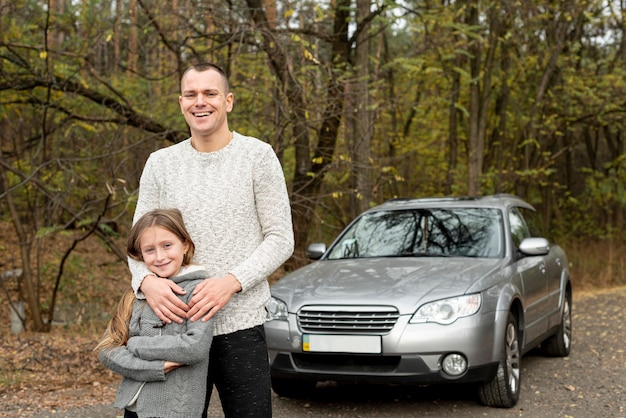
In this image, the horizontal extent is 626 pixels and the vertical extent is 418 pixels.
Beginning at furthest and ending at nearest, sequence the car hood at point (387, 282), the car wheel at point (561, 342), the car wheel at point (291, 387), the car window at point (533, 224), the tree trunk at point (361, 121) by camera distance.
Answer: the tree trunk at point (361, 121) < the car wheel at point (561, 342) < the car window at point (533, 224) < the car wheel at point (291, 387) < the car hood at point (387, 282)

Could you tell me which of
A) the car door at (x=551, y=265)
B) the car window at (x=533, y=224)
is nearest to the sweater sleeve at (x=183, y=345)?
the car door at (x=551, y=265)

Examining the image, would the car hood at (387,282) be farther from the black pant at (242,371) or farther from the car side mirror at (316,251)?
the black pant at (242,371)

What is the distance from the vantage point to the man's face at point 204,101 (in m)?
2.83

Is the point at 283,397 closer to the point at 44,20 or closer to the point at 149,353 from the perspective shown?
the point at 149,353

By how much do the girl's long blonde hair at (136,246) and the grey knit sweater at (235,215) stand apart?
1.5 inches

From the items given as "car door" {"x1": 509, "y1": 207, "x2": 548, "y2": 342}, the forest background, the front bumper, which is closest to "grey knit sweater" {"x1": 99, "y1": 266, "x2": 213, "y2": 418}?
the front bumper

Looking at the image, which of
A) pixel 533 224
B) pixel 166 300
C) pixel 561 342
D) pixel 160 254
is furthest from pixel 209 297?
pixel 561 342

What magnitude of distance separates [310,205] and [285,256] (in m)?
8.10

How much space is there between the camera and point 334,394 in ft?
22.1

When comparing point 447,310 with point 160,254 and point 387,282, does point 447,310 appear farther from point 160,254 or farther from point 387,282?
point 160,254

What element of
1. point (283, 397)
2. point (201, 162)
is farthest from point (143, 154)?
point (201, 162)

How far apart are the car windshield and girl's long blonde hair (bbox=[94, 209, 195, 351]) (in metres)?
4.18

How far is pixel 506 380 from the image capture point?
235 inches

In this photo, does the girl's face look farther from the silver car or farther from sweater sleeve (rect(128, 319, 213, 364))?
the silver car
